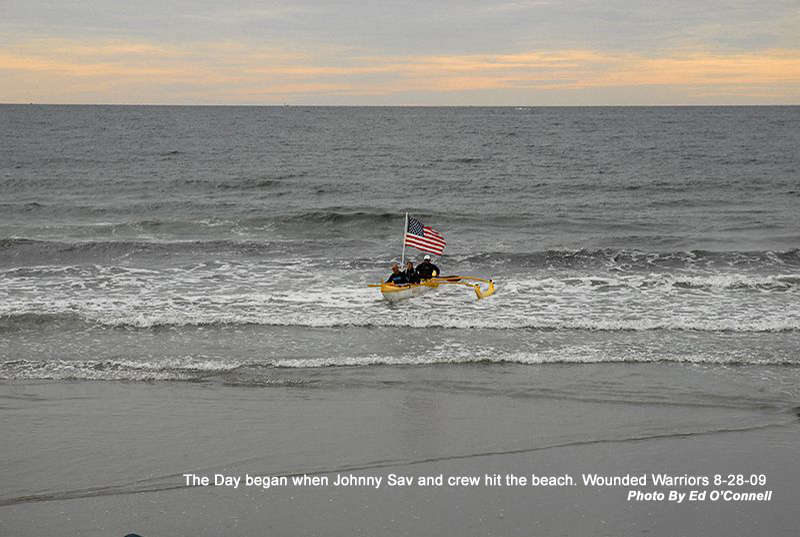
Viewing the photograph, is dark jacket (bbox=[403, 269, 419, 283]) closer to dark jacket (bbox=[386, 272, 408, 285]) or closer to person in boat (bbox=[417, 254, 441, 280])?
dark jacket (bbox=[386, 272, 408, 285])

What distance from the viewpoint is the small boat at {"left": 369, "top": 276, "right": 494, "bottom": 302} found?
768 inches

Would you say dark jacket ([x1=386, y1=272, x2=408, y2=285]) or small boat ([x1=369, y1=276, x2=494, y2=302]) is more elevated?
dark jacket ([x1=386, y1=272, x2=408, y2=285])

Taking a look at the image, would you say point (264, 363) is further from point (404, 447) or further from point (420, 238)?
point (420, 238)

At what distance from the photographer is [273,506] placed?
876cm

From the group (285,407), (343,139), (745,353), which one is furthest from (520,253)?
(343,139)

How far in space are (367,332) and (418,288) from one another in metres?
3.52

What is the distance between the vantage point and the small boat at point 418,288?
19.5 meters

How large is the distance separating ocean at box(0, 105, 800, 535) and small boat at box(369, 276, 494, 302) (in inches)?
11.6

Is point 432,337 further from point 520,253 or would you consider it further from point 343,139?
point 343,139

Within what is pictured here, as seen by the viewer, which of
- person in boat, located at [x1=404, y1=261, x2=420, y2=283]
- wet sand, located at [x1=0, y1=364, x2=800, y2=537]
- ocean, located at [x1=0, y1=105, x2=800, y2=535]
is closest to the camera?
wet sand, located at [x1=0, y1=364, x2=800, y2=537]

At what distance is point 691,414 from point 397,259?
1531 centimetres

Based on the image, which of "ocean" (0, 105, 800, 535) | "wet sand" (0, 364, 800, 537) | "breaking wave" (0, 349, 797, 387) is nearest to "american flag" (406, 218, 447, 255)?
"ocean" (0, 105, 800, 535)

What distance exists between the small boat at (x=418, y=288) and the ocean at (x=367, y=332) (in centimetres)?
30

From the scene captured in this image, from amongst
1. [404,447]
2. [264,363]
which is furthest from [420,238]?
[404,447]
